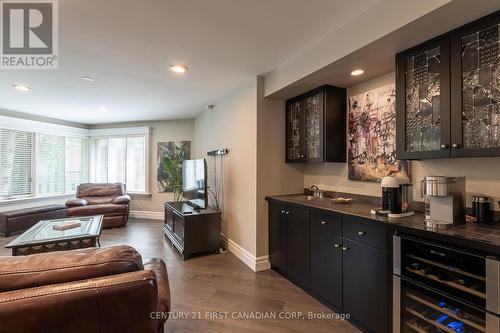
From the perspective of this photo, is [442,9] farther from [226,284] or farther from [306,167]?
[226,284]

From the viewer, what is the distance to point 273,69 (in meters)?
3.04

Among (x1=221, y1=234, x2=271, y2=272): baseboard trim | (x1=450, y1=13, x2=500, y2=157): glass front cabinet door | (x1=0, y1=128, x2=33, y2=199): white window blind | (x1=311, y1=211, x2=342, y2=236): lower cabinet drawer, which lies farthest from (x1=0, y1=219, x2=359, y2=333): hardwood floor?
(x1=0, y1=128, x2=33, y2=199): white window blind

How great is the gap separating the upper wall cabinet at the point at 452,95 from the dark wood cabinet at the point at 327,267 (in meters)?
0.96

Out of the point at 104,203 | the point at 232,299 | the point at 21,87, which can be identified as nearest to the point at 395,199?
the point at 232,299

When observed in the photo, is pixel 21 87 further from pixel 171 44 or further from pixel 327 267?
pixel 327 267

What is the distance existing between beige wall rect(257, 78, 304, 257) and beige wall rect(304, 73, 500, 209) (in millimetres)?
386

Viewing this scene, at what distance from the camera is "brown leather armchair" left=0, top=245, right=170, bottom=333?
0.95 metres

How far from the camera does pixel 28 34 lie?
2.18 metres

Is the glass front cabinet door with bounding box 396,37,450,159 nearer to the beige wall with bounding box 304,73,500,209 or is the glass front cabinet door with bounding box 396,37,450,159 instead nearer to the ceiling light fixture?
the beige wall with bounding box 304,73,500,209

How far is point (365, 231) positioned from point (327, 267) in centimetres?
59

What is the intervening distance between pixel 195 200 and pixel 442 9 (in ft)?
12.2

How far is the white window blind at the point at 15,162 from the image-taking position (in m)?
5.06

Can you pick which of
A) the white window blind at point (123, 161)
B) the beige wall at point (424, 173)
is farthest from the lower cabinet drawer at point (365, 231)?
the white window blind at point (123, 161)

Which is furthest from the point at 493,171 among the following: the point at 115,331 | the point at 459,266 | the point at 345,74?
the point at 115,331
